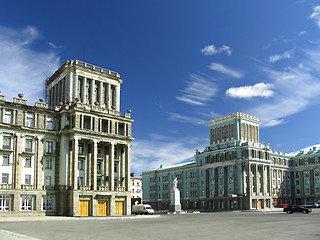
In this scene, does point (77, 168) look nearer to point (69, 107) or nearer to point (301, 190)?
point (69, 107)

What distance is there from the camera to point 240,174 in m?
114

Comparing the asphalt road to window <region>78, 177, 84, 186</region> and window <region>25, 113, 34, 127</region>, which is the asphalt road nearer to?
window <region>78, 177, 84, 186</region>

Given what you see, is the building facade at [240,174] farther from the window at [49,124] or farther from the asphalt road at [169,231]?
the asphalt road at [169,231]

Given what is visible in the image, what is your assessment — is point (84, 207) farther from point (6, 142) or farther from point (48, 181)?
point (6, 142)

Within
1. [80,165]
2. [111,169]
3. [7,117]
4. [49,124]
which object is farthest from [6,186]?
[111,169]

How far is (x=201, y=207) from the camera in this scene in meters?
126

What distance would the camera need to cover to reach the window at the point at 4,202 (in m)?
58.8

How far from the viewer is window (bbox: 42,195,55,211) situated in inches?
2522

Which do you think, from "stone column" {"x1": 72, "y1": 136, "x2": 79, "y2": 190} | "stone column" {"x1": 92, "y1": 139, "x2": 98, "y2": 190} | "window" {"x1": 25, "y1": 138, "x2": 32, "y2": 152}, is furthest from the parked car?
"window" {"x1": 25, "y1": 138, "x2": 32, "y2": 152}

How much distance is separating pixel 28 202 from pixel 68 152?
36.0ft

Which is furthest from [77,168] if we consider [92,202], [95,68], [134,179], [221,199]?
[134,179]

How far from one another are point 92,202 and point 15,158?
15.6 m

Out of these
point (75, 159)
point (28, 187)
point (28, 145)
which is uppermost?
point (28, 145)

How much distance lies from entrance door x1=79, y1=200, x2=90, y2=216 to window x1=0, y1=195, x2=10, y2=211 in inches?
474
